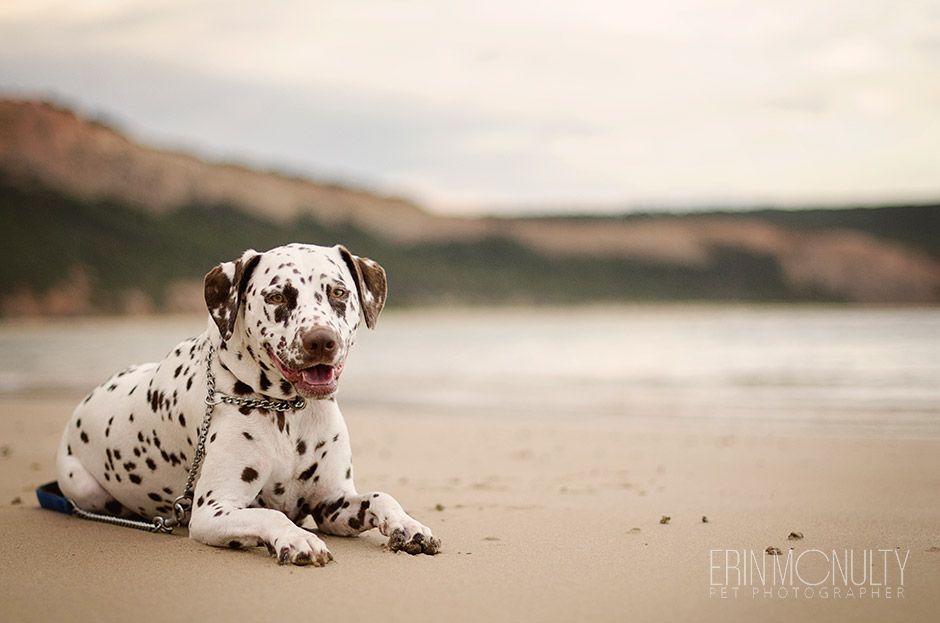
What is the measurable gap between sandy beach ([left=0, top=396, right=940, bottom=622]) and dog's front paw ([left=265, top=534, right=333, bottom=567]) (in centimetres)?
4

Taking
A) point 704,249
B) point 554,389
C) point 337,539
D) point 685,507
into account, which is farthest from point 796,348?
point 704,249

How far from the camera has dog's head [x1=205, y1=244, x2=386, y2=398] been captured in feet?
12.1

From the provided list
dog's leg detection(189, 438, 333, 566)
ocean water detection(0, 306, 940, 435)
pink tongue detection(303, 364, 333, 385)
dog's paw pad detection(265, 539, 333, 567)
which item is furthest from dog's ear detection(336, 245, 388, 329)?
ocean water detection(0, 306, 940, 435)

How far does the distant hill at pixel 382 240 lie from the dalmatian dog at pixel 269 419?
99946mm

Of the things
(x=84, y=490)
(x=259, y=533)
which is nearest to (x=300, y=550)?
(x=259, y=533)

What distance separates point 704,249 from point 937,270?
3625 cm

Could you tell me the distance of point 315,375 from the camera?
3727 millimetres

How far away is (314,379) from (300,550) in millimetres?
749

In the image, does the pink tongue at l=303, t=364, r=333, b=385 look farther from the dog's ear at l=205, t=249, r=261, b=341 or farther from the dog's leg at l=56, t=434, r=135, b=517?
the dog's leg at l=56, t=434, r=135, b=517

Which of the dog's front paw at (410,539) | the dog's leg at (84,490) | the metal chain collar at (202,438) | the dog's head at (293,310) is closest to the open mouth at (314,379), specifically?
the dog's head at (293,310)

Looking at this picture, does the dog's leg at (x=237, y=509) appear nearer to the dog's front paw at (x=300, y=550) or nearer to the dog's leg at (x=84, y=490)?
the dog's front paw at (x=300, y=550)

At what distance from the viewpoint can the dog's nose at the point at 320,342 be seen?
3619mm

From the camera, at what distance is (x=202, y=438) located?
3.99 meters

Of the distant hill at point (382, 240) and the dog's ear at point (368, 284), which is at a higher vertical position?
the distant hill at point (382, 240)
